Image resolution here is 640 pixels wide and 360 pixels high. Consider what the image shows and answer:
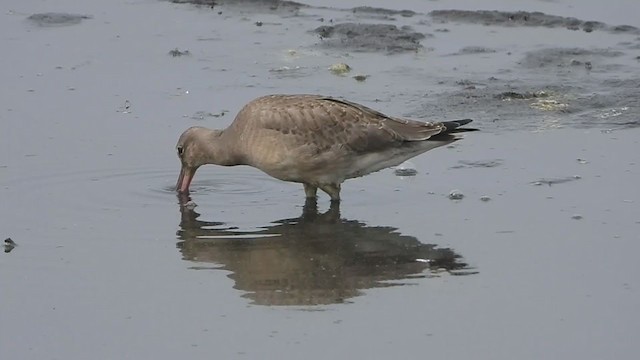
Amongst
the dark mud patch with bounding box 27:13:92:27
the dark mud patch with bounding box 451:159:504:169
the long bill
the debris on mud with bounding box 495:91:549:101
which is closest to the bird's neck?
the long bill

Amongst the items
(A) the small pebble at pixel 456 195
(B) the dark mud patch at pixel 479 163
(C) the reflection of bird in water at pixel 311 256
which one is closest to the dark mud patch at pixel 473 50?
(B) the dark mud patch at pixel 479 163

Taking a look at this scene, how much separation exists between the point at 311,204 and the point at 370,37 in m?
4.69

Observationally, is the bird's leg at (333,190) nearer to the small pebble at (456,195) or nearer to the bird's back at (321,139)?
the bird's back at (321,139)

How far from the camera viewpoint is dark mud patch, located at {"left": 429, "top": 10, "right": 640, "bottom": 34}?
15.8m

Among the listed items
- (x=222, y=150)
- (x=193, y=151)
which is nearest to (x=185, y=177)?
(x=193, y=151)

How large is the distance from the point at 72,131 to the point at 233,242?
2880 millimetres

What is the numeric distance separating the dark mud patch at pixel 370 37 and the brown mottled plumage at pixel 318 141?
3.87m

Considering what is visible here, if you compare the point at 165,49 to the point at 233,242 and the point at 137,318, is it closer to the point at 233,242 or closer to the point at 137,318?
the point at 233,242

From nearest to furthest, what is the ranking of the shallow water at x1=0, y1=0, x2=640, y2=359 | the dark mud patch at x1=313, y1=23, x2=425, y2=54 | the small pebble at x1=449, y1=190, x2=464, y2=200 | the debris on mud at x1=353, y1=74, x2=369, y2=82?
1. the shallow water at x1=0, y1=0, x2=640, y2=359
2. the small pebble at x1=449, y1=190, x2=464, y2=200
3. the debris on mud at x1=353, y1=74, x2=369, y2=82
4. the dark mud patch at x1=313, y1=23, x2=425, y2=54

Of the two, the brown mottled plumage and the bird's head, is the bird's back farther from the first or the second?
the bird's head

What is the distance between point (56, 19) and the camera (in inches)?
633

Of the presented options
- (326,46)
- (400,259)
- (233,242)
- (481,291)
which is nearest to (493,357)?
(481,291)

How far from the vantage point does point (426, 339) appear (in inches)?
313

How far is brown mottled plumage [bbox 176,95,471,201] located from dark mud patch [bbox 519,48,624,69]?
3.63m
